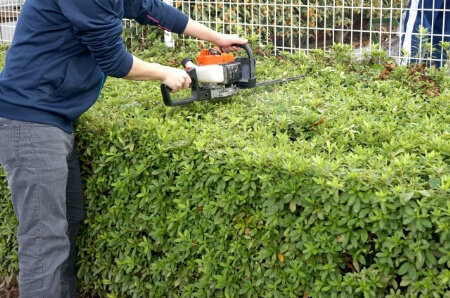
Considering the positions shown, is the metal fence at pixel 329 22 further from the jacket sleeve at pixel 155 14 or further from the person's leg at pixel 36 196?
the person's leg at pixel 36 196

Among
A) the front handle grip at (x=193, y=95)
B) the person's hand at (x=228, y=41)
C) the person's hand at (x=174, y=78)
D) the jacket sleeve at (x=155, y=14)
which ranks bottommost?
the front handle grip at (x=193, y=95)

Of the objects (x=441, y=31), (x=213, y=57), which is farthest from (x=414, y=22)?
(x=213, y=57)

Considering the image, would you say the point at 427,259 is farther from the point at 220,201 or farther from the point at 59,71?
the point at 59,71

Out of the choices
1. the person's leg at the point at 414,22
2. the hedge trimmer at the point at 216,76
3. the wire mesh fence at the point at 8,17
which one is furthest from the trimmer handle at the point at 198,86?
the wire mesh fence at the point at 8,17

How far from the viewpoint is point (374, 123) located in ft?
11.0

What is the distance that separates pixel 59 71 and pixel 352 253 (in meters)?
1.66

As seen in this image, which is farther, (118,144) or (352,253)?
(118,144)

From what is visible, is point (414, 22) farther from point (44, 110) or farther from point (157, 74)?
point (44, 110)

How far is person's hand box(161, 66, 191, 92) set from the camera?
11.6 feet

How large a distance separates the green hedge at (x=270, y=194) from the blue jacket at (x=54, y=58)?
42cm

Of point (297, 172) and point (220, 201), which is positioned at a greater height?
point (297, 172)

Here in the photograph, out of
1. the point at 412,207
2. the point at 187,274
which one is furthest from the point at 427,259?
the point at 187,274

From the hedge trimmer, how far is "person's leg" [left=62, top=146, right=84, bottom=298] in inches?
25.2

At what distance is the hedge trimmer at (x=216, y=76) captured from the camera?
386cm
